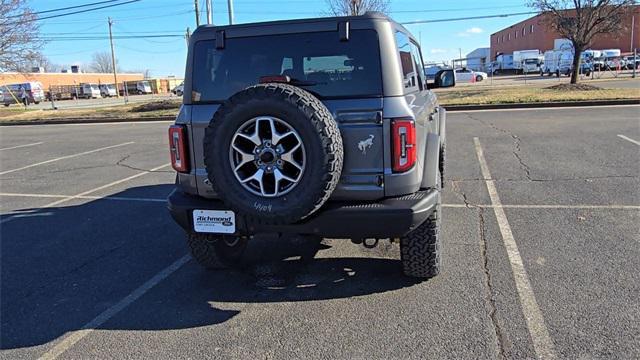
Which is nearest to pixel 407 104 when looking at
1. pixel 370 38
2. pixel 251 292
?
pixel 370 38

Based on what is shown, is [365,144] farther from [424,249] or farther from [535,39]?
[535,39]

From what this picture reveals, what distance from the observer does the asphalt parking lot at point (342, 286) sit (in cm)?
309

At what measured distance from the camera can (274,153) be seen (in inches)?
125

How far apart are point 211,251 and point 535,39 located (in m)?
84.1

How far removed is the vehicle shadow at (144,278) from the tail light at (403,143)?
1.08 metres

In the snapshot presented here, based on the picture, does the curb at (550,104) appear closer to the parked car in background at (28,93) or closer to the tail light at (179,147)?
the tail light at (179,147)

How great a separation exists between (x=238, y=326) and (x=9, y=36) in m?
33.2

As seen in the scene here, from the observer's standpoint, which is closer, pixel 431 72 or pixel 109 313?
pixel 109 313

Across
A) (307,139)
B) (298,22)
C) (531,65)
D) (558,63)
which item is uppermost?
(531,65)

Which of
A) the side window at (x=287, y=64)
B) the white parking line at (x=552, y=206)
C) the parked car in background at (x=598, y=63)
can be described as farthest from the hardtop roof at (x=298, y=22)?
the parked car in background at (x=598, y=63)

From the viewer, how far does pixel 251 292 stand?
392cm

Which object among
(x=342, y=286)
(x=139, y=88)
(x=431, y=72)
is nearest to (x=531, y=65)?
(x=431, y=72)

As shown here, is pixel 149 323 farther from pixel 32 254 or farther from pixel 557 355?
pixel 557 355

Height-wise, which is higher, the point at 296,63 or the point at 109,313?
the point at 296,63
